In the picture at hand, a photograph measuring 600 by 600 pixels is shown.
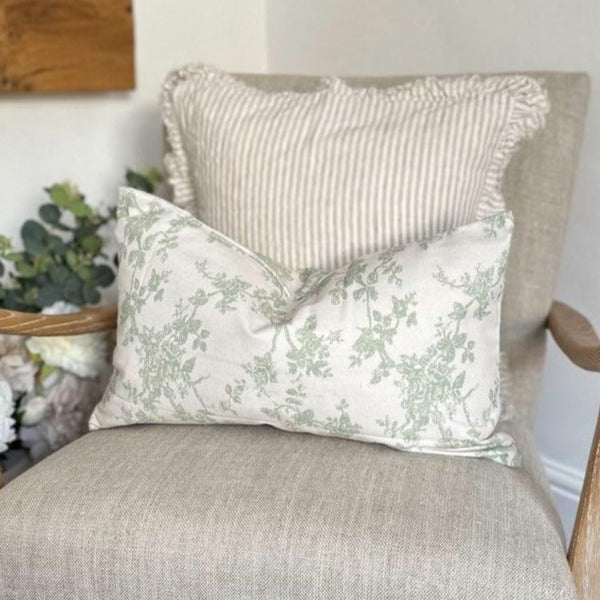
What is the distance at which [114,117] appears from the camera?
167cm

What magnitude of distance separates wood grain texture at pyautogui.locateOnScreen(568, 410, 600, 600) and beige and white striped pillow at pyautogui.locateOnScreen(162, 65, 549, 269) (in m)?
0.37

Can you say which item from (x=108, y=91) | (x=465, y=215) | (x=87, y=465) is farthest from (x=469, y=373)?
(x=108, y=91)

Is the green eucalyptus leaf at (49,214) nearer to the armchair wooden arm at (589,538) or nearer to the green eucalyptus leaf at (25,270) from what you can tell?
the green eucalyptus leaf at (25,270)

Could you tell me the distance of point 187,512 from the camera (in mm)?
910

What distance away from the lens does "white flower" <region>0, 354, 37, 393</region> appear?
Answer: 1.34 m

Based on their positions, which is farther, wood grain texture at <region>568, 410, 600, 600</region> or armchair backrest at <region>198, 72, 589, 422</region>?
armchair backrest at <region>198, 72, 589, 422</region>

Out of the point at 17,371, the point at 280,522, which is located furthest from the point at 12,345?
the point at 280,522

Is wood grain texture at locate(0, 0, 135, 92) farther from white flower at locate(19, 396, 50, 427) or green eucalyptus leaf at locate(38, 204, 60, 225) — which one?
white flower at locate(19, 396, 50, 427)

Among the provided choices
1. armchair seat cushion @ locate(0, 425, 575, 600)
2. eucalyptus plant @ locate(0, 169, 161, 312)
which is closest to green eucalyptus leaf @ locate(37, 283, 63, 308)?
eucalyptus plant @ locate(0, 169, 161, 312)

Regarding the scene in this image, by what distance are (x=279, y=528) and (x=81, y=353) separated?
55cm

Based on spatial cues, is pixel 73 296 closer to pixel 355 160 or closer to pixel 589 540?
pixel 355 160

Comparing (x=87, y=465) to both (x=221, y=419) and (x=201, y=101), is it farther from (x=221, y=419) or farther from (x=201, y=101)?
(x=201, y=101)

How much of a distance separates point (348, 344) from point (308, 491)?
0.17m

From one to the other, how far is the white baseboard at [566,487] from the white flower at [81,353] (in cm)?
76
